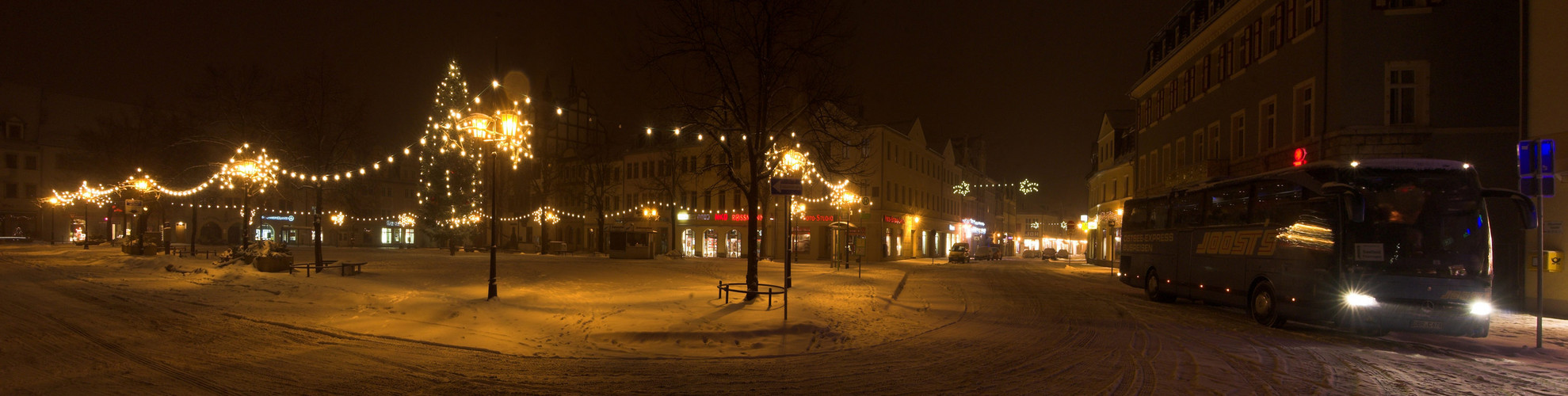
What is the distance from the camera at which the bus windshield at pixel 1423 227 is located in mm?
11078

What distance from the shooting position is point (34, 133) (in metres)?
54.7

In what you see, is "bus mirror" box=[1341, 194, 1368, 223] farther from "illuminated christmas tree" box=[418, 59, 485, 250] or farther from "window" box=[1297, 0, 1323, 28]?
"illuminated christmas tree" box=[418, 59, 485, 250]

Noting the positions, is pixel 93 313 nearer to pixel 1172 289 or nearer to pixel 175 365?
pixel 175 365

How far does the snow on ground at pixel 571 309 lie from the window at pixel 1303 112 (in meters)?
11.1

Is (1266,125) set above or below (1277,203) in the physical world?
above

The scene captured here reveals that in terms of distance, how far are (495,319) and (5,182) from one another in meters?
67.5

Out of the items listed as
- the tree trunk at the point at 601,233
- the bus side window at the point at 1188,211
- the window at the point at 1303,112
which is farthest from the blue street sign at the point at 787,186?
the tree trunk at the point at 601,233

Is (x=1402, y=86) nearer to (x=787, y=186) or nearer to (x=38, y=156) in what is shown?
(x=787, y=186)

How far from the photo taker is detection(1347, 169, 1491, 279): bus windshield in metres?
11.1

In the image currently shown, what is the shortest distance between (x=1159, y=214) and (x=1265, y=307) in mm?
5603

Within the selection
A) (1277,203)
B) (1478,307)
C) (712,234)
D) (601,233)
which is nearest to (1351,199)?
(1277,203)

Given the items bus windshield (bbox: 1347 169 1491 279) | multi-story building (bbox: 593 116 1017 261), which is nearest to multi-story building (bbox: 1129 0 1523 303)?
bus windshield (bbox: 1347 169 1491 279)

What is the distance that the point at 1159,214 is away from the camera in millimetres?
18625

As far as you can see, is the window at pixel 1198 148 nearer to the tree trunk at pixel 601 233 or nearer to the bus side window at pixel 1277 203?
the bus side window at pixel 1277 203
